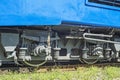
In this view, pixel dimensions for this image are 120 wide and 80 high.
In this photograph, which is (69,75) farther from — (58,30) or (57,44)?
(58,30)

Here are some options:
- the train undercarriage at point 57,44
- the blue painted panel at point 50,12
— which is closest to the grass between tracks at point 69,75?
the train undercarriage at point 57,44

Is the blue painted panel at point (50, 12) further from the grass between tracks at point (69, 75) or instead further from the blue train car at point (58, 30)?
the grass between tracks at point (69, 75)

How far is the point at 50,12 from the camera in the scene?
24.5ft

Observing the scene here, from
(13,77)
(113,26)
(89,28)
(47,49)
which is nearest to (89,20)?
Answer: (89,28)

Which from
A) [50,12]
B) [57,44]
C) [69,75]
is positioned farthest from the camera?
[57,44]

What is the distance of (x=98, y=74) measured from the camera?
7285 millimetres

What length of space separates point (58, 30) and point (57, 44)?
0.40 m

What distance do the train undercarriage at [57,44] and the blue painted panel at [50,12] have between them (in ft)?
0.93

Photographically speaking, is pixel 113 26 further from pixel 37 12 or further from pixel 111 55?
pixel 37 12

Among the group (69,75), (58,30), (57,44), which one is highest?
(58,30)

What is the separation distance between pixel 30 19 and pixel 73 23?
4.70 feet

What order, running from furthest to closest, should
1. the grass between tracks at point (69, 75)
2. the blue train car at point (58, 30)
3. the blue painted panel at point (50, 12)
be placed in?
the blue train car at point (58, 30) → the blue painted panel at point (50, 12) → the grass between tracks at point (69, 75)

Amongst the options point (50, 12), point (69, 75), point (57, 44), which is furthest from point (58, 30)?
point (69, 75)

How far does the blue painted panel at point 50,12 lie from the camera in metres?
6.96
